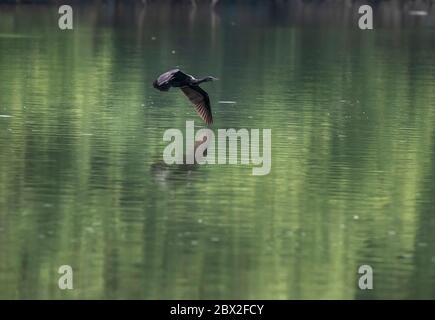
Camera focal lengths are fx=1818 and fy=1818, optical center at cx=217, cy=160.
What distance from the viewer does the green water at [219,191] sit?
18.1m

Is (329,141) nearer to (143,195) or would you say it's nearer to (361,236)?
(143,195)

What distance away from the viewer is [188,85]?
2798 centimetres

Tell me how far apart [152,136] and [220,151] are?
2289 mm

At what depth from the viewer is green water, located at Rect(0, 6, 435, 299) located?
18.1m

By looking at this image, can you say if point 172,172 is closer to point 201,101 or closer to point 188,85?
point 188,85

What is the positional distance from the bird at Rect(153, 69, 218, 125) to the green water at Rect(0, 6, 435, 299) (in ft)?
3.26

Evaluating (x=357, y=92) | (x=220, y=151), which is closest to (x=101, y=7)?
(x=357, y=92)

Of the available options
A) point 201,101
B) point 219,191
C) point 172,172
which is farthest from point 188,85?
point 219,191

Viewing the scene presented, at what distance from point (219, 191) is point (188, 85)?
4.78 m

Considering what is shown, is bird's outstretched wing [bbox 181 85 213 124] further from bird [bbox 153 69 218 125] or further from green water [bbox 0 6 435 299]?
green water [bbox 0 6 435 299]

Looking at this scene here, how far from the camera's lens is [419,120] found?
3441cm

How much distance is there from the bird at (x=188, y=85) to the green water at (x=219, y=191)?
995 millimetres

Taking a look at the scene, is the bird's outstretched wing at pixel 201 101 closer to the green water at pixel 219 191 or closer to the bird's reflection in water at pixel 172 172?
the green water at pixel 219 191

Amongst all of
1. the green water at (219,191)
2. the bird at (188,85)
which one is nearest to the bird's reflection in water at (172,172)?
the green water at (219,191)
